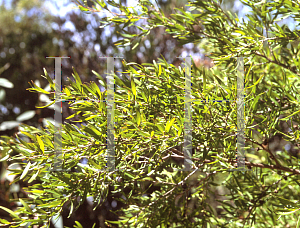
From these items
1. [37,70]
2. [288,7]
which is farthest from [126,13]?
[37,70]

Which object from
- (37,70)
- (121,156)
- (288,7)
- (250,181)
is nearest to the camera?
(121,156)

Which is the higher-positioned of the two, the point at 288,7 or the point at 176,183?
the point at 288,7

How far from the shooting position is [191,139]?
44cm

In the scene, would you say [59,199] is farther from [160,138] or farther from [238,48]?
[238,48]

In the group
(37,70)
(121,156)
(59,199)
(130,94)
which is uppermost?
(130,94)

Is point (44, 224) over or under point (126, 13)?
under

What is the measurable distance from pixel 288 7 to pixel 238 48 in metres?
0.14

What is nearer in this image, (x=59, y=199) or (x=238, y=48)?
(x=59, y=199)

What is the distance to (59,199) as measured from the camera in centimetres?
47

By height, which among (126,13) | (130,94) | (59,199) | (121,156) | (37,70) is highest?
(126,13)

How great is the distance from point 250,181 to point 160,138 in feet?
1.27

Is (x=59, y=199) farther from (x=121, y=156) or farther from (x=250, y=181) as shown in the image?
(x=250, y=181)

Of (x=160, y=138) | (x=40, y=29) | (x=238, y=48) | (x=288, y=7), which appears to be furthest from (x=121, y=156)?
(x=40, y=29)

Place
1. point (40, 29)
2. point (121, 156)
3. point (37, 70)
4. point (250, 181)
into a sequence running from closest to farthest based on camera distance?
1. point (121, 156)
2. point (250, 181)
3. point (37, 70)
4. point (40, 29)
